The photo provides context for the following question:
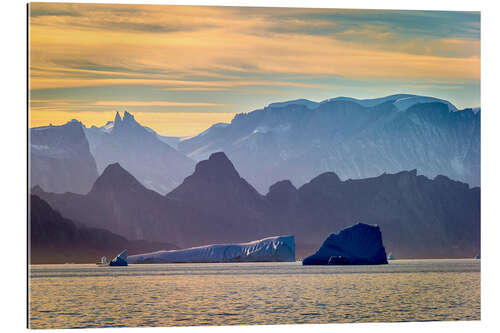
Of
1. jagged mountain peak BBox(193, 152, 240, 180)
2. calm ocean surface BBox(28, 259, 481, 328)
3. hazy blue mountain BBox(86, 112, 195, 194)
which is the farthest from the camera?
jagged mountain peak BBox(193, 152, 240, 180)

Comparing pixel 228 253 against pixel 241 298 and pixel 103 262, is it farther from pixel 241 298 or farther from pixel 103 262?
pixel 241 298

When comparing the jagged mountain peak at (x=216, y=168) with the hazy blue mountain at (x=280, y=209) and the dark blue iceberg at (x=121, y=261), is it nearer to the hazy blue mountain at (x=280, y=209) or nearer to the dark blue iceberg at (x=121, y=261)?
the hazy blue mountain at (x=280, y=209)

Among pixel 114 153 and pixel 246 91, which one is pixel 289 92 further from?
pixel 114 153

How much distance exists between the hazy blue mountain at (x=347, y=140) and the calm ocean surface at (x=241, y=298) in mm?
3140

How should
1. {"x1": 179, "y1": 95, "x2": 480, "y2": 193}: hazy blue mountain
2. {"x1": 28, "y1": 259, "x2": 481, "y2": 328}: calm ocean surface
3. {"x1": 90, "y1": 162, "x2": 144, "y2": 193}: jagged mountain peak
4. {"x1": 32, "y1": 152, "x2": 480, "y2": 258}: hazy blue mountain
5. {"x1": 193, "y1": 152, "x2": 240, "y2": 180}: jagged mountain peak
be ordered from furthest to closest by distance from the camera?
{"x1": 193, "y1": 152, "x2": 240, "y2": 180}: jagged mountain peak < {"x1": 32, "y1": 152, "x2": 480, "y2": 258}: hazy blue mountain < {"x1": 90, "y1": 162, "x2": 144, "y2": 193}: jagged mountain peak < {"x1": 179, "y1": 95, "x2": 480, "y2": 193}: hazy blue mountain < {"x1": 28, "y1": 259, "x2": 481, "y2": 328}: calm ocean surface

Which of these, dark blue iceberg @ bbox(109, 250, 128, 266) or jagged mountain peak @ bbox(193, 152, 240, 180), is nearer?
jagged mountain peak @ bbox(193, 152, 240, 180)

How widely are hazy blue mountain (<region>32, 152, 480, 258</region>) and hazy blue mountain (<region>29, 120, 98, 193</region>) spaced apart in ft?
1.30

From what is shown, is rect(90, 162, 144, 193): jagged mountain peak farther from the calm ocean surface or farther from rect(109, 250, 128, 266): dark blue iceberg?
rect(109, 250, 128, 266): dark blue iceberg

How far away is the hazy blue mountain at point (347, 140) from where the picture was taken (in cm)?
2484

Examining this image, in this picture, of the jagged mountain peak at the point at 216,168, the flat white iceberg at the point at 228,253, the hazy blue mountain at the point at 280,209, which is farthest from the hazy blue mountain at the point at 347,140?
the flat white iceberg at the point at 228,253

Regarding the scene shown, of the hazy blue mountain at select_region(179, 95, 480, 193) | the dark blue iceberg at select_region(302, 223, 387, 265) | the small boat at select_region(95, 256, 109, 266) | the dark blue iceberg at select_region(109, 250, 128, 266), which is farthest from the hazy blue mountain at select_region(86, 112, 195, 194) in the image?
the dark blue iceberg at select_region(302, 223, 387, 265)

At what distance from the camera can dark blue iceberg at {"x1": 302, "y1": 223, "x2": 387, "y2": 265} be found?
30812 mm

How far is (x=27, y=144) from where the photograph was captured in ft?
59.4

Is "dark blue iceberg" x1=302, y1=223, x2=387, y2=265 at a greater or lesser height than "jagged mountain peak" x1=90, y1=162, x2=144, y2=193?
lesser
